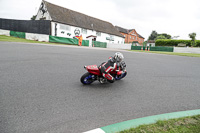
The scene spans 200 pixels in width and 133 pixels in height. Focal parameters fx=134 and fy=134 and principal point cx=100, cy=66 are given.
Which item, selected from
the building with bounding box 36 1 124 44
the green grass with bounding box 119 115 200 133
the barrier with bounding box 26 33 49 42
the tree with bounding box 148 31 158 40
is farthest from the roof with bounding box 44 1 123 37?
the tree with bounding box 148 31 158 40

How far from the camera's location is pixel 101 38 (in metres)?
45.2

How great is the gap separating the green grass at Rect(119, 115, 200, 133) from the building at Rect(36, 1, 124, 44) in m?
32.0

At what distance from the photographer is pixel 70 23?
35125 millimetres

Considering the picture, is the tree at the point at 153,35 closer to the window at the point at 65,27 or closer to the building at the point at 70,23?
the building at the point at 70,23

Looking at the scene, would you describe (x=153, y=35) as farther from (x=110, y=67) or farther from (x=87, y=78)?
(x=87, y=78)

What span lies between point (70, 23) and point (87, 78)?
3357cm

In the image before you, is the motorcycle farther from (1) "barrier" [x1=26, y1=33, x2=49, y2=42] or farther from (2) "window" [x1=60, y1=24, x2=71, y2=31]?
(2) "window" [x1=60, y1=24, x2=71, y2=31]

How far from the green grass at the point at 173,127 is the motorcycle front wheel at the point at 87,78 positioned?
2.59 metres

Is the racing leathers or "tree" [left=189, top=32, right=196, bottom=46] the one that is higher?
"tree" [left=189, top=32, right=196, bottom=46]

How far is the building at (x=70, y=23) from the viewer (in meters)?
32.0

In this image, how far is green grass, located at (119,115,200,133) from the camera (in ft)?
6.87

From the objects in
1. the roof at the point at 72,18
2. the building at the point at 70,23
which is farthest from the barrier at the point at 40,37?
the roof at the point at 72,18

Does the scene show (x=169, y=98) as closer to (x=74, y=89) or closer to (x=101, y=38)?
(x=74, y=89)

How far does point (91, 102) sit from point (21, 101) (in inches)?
63.1
